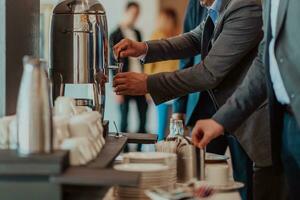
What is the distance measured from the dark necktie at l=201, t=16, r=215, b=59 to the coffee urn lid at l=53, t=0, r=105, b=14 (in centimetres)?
56

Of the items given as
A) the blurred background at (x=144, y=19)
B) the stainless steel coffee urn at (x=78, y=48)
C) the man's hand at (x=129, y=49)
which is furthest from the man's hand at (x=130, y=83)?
the blurred background at (x=144, y=19)

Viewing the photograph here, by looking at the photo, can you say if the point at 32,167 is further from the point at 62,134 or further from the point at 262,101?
the point at 262,101

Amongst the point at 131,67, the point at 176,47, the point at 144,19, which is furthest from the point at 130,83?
the point at 144,19

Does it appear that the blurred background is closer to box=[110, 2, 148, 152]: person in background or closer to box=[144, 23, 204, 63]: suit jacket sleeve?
box=[110, 2, 148, 152]: person in background

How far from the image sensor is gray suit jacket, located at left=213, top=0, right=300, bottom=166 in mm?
1920

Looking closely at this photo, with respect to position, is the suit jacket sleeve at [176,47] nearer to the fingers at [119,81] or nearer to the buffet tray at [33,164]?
the fingers at [119,81]

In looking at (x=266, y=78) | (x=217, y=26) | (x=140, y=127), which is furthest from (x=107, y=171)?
(x=140, y=127)

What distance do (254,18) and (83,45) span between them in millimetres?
656

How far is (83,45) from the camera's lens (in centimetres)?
208

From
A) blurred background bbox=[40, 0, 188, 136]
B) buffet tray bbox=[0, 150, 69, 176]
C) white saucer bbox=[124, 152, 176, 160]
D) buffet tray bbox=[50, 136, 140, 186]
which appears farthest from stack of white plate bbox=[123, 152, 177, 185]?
blurred background bbox=[40, 0, 188, 136]

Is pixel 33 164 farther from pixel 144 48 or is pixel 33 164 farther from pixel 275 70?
pixel 144 48

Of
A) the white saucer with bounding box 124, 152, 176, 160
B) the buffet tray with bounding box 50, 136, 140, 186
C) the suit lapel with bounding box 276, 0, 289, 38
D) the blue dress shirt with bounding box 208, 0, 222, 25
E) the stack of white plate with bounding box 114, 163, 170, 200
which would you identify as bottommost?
the stack of white plate with bounding box 114, 163, 170, 200

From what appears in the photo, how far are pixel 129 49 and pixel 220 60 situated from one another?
1.31 feet

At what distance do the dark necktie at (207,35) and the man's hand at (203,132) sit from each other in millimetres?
692
